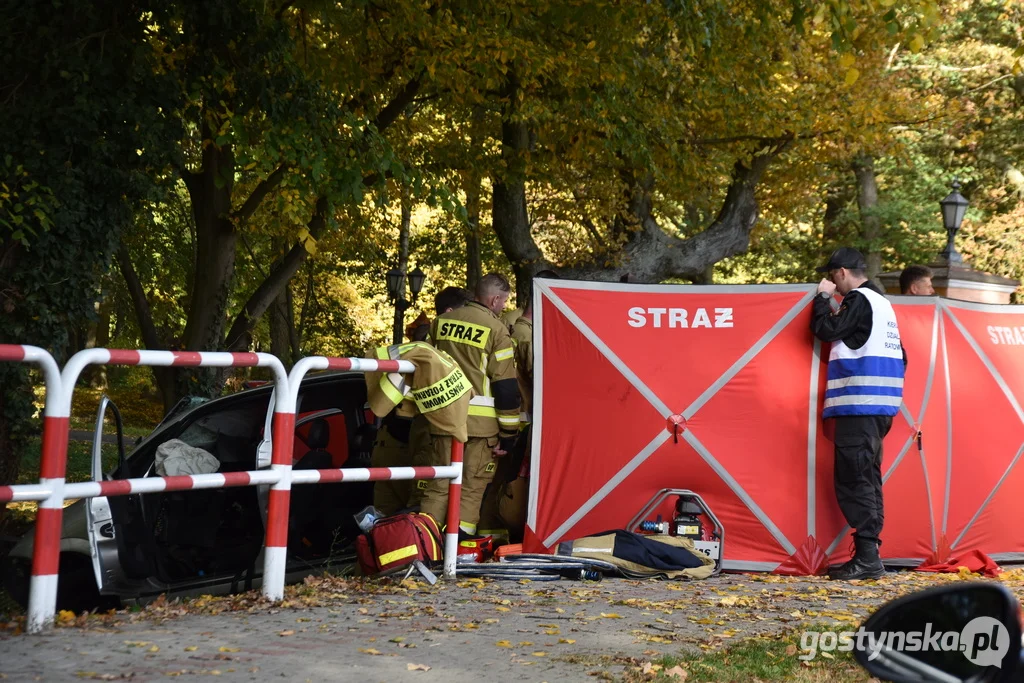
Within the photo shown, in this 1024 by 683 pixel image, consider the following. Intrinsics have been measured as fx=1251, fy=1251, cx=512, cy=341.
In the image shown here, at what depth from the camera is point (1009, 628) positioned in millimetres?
Answer: 2062

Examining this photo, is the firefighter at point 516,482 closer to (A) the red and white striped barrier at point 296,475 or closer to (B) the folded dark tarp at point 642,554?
(B) the folded dark tarp at point 642,554

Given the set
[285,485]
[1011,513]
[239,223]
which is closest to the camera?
[285,485]

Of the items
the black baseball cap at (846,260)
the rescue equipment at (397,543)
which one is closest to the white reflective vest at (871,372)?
the black baseball cap at (846,260)

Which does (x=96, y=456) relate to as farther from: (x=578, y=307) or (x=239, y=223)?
(x=239, y=223)

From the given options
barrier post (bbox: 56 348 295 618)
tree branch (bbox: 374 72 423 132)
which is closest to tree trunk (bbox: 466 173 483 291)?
tree branch (bbox: 374 72 423 132)

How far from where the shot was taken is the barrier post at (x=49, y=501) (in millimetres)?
5047

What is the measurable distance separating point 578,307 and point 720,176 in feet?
45.9

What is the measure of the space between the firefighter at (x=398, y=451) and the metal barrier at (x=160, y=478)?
16.1 inches

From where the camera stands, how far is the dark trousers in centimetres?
773

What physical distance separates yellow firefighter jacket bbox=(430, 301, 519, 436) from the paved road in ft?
4.51

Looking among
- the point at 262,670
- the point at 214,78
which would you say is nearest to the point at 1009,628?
the point at 262,670

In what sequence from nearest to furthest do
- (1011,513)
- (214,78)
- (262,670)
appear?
(262,670), (1011,513), (214,78)

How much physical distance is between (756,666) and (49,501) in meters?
2.90

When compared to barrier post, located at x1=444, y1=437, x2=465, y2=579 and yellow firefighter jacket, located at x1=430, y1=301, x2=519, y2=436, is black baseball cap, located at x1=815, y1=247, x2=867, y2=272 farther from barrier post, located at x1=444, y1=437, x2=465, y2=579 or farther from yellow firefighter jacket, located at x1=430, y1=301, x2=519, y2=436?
barrier post, located at x1=444, y1=437, x2=465, y2=579
